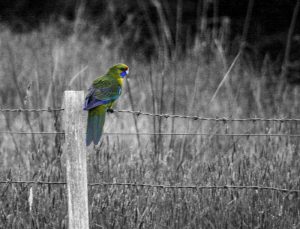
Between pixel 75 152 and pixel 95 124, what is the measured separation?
25cm

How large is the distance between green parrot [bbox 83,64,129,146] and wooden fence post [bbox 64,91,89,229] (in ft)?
0.23

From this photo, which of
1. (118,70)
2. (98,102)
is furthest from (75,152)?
(118,70)

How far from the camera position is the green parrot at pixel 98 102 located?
116 inches

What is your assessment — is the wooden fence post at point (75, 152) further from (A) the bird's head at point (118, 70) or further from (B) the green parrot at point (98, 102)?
(A) the bird's head at point (118, 70)

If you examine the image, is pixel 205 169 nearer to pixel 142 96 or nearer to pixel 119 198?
pixel 119 198

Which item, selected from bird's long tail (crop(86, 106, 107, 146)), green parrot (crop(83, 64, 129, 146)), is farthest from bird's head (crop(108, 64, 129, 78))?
bird's long tail (crop(86, 106, 107, 146))

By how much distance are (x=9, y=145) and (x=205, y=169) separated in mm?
2962

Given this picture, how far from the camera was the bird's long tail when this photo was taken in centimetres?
292

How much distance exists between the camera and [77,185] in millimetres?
2863

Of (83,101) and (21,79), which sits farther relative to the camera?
(21,79)

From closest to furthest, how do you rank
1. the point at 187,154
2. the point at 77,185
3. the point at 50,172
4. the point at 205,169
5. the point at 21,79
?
the point at 77,185 → the point at 50,172 → the point at 205,169 → the point at 187,154 → the point at 21,79

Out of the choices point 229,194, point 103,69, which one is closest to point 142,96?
point 103,69

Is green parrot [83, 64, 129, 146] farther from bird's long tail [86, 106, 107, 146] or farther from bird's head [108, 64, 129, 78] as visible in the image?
bird's head [108, 64, 129, 78]

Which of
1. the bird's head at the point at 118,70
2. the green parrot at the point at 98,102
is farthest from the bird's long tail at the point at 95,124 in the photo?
the bird's head at the point at 118,70
